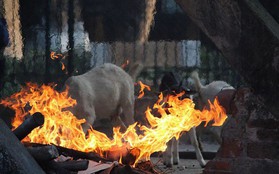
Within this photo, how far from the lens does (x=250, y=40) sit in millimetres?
5203

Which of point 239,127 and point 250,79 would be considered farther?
point 239,127

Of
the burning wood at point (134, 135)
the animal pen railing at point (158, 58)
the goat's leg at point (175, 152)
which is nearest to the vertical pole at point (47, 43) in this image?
the animal pen railing at point (158, 58)

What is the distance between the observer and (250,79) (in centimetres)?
527

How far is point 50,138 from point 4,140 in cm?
212

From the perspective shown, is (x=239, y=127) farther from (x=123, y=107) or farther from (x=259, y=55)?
(x=123, y=107)

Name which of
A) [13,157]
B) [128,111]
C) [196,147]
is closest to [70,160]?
[13,157]

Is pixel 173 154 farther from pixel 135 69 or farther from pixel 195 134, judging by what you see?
pixel 135 69

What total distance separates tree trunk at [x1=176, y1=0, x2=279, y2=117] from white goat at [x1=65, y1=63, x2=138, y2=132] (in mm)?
4543

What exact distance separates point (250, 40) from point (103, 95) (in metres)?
5.39

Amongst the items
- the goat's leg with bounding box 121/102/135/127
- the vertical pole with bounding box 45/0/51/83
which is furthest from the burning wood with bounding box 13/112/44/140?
the vertical pole with bounding box 45/0/51/83

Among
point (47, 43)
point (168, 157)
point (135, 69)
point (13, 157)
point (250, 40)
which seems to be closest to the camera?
point (13, 157)

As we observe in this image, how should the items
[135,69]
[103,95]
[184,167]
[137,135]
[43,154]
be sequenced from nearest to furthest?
[43,154]
[137,135]
[184,167]
[103,95]
[135,69]

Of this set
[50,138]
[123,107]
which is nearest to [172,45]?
[123,107]

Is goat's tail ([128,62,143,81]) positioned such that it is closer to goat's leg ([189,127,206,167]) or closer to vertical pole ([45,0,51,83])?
vertical pole ([45,0,51,83])
